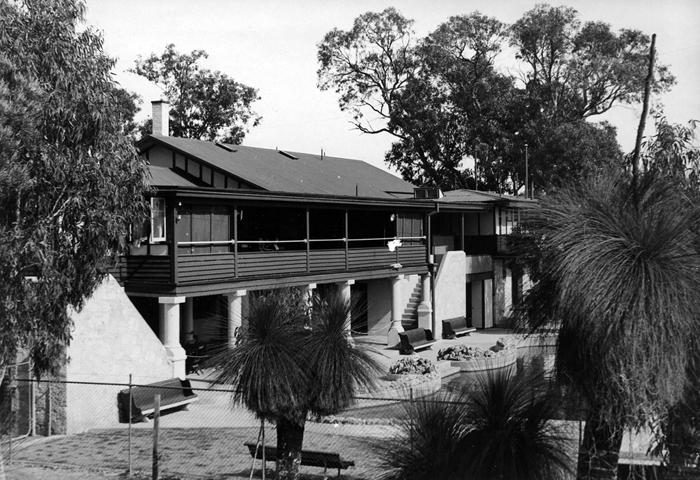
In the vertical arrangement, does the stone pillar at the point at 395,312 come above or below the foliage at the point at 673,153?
below

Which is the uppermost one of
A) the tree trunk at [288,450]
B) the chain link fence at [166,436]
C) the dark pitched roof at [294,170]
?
the dark pitched roof at [294,170]

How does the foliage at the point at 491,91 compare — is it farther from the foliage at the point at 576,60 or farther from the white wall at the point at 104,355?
the white wall at the point at 104,355

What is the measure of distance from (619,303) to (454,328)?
2625cm

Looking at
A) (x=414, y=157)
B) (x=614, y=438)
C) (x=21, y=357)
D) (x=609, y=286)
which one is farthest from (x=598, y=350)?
(x=414, y=157)

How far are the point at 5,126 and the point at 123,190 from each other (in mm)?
2001

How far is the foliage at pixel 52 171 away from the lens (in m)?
10.1

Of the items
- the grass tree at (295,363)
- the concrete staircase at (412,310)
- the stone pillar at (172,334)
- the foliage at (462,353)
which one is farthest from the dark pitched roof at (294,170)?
the grass tree at (295,363)

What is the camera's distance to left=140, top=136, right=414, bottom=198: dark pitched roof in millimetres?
28266

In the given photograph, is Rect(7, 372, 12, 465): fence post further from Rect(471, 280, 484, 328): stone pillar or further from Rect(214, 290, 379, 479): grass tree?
Rect(471, 280, 484, 328): stone pillar

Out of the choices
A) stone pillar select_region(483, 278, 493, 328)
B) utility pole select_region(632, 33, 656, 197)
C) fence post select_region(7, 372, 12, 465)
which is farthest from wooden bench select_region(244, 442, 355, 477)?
stone pillar select_region(483, 278, 493, 328)

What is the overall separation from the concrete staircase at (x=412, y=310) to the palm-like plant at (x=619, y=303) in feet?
84.6

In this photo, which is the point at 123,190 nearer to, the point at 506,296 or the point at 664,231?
the point at 664,231

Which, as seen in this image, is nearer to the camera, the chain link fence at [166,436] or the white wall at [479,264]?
the chain link fence at [166,436]

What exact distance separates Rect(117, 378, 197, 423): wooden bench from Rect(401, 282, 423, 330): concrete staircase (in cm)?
1487
